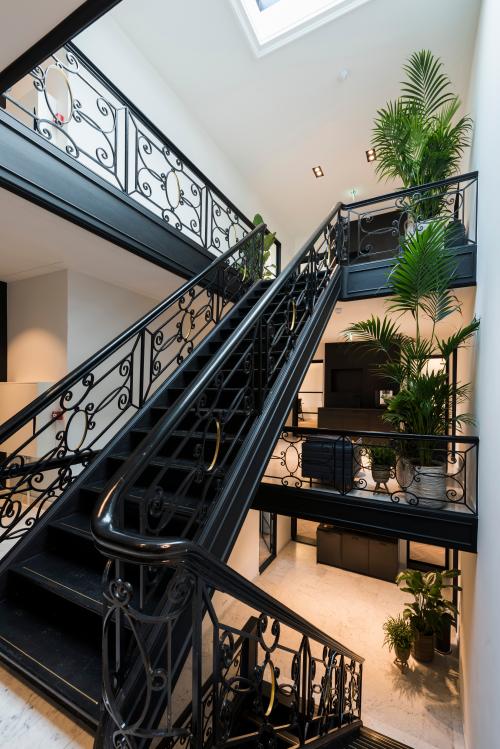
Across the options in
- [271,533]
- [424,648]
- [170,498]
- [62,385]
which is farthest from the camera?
[271,533]

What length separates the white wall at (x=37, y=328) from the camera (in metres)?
3.62

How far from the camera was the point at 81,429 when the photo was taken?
3.76 metres

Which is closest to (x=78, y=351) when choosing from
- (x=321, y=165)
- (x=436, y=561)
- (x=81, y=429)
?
(x=81, y=429)

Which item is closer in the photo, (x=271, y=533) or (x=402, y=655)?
(x=402, y=655)

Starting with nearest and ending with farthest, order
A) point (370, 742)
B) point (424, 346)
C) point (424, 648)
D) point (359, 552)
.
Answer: point (370, 742) → point (424, 346) → point (424, 648) → point (359, 552)

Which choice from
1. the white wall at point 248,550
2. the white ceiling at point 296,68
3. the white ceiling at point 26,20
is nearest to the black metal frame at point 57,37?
the white ceiling at point 26,20

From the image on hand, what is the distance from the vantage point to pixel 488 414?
2295mm

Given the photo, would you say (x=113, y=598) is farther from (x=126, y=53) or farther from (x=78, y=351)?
(x=126, y=53)

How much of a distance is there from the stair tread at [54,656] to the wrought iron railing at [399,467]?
2073 mm

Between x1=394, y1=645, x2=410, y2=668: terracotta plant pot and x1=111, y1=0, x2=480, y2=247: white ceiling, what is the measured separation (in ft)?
24.5

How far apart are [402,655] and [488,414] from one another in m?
3.76

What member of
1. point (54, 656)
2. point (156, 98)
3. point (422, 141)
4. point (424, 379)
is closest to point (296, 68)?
point (156, 98)

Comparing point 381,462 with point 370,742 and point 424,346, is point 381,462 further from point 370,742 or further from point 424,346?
point 370,742

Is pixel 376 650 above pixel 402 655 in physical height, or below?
below
